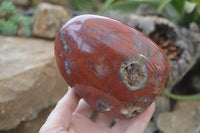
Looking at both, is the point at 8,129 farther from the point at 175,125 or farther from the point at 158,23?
the point at 158,23

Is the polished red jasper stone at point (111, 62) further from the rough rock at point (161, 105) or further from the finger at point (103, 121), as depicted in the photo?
the rough rock at point (161, 105)

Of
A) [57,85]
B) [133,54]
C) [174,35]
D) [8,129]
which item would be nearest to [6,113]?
[8,129]

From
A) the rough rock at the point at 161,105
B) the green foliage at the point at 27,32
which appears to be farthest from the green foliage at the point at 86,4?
the rough rock at the point at 161,105

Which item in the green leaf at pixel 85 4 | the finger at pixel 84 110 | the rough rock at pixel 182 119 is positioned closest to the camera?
the finger at pixel 84 110

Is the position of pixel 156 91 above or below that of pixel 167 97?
above

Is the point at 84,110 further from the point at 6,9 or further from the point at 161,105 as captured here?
the point at 6,9

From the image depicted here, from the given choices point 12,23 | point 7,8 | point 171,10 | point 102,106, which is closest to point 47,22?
point 12,23

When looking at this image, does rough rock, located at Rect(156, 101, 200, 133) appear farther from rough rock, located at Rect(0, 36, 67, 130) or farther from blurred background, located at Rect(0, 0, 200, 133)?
rough rock, located at Rect(0, 36, 67, 130)

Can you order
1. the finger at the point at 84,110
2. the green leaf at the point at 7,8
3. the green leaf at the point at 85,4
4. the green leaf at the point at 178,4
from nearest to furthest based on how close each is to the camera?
the finger at the point at 84,110 < the green leaf at the point at 178,4 < the green leaf at the point at 7,8 < the green leaf at the point at 85,4
